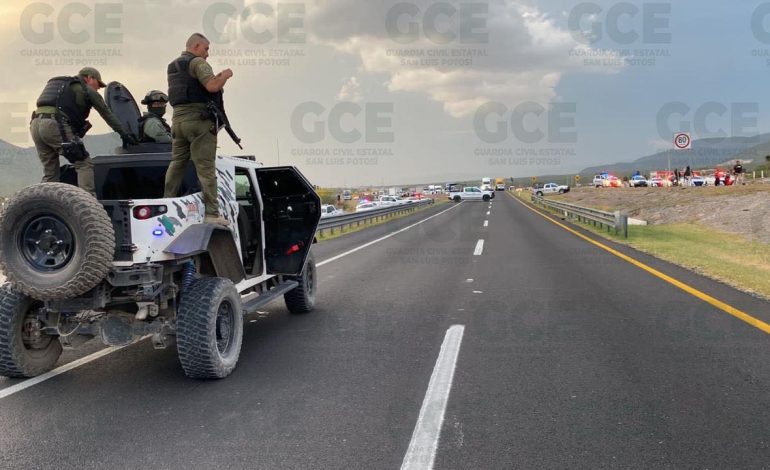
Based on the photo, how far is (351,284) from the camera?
399 inches

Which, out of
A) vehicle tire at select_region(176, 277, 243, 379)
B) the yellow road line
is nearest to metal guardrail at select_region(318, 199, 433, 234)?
the yellow road line

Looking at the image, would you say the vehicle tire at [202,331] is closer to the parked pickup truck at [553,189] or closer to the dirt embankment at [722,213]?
the dirt embankment at [722,213]

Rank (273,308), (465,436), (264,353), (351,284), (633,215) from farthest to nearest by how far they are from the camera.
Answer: (633,215)
(351,284)
(273,308)
(264,353)
(465,436)

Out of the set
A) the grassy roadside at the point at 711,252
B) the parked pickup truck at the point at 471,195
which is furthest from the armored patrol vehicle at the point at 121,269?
the parked pickup truck at the point at 471,195

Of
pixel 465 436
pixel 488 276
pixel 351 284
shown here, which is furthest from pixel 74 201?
pixel 488 276

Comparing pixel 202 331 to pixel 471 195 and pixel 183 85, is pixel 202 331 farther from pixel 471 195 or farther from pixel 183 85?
pixel 471 195

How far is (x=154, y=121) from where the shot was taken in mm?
6426

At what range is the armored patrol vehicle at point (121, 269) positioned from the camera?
4328 mm

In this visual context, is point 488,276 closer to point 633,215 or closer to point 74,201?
point 74,201

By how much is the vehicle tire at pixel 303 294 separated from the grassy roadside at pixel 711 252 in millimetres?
6450

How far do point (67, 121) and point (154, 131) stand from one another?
1.06m

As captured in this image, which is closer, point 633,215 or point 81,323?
point 81,323

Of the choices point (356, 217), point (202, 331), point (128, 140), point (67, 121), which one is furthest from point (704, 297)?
point (356, 217)

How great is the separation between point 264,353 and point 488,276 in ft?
19.2
